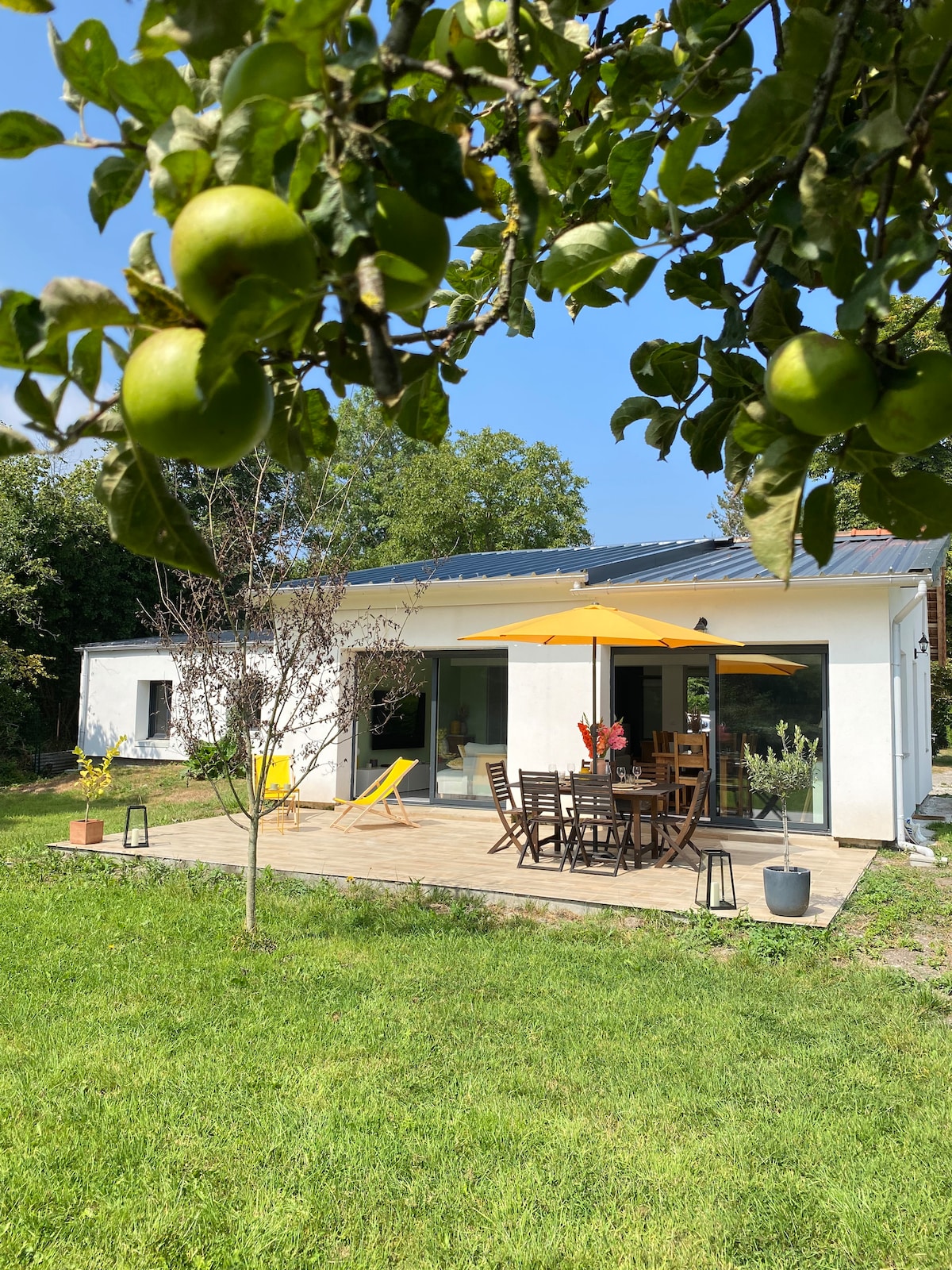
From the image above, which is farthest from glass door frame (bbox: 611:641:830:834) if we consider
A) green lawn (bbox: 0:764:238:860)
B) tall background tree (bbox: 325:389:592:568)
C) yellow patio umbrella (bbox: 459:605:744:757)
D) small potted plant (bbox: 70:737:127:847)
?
tall background tree (bbox: 325:389:592:568)

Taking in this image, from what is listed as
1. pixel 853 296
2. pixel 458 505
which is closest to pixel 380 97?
pixel 853 296

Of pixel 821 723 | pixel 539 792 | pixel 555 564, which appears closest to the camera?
pixel 539 792

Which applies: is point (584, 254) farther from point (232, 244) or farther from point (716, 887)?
point (716, 887)

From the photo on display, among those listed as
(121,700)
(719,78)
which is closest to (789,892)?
(719,78)

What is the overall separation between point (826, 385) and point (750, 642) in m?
10.9

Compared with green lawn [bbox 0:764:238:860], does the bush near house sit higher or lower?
higher

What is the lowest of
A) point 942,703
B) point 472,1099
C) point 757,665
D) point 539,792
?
point 472,1099

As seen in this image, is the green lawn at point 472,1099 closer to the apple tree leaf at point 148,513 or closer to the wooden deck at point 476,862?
the wooden deck at point 476,862

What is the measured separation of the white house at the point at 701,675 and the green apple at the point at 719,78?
864cm

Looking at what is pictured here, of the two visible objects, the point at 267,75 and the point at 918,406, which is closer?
the point at 267,75

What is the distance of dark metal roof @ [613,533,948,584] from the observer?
10.3 meters

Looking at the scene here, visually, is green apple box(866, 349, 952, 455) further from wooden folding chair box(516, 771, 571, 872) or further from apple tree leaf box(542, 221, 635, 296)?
wooden folding chair box(516, 771, 571, 872)

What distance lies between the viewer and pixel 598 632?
29.9ft

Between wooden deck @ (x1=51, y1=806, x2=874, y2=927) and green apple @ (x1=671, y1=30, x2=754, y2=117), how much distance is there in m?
6.70
